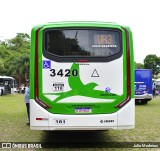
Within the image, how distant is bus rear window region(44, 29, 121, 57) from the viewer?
848cm

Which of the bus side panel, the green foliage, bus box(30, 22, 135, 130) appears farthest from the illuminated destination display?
the green foliage

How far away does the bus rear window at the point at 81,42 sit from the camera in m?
8.48

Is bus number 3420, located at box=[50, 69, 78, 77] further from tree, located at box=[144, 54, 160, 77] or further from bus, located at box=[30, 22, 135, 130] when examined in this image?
tree, located at box=[144, 54, 160, 77]

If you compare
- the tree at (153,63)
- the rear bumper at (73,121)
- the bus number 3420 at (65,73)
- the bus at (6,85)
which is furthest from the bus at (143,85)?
the tree at (153,63)

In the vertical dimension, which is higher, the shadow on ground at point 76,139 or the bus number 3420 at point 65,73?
the bus number 3420 at point 65,73

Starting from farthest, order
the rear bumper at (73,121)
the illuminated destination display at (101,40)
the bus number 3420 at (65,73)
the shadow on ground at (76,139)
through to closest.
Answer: the shadow on ground at (76,139) → the illuminated destination display at (101,40) → the bus number 3420 at (65,73) → the rear bumper at (73,121)

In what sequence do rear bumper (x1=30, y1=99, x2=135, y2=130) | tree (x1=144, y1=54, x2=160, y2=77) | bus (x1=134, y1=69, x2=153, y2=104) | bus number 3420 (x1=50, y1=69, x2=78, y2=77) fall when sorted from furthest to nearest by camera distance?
tree (x1=144, y1=54, x2=160, y2=77)
bus (x1=134, y1=69, x2=153, y2=104)
bus number 3420 (x1=50, y1=69, x2=78, y2=77)
rear bumper (x1=30, y1=99, x2=135, y2=130)

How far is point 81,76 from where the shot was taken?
27.6 feet

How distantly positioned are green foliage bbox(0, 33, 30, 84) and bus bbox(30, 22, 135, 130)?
47.1 metres

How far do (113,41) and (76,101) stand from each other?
5.66 ft

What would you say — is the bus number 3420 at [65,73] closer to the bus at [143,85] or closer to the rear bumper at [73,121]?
the rear bumper at [73,121]

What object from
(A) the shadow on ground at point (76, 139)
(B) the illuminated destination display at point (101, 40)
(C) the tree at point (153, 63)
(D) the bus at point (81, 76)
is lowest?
(A) the shadow on ground at point (76, 139)

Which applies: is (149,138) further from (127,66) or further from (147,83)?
(147,83)

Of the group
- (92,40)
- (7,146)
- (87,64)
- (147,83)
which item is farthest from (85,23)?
(147,83)
